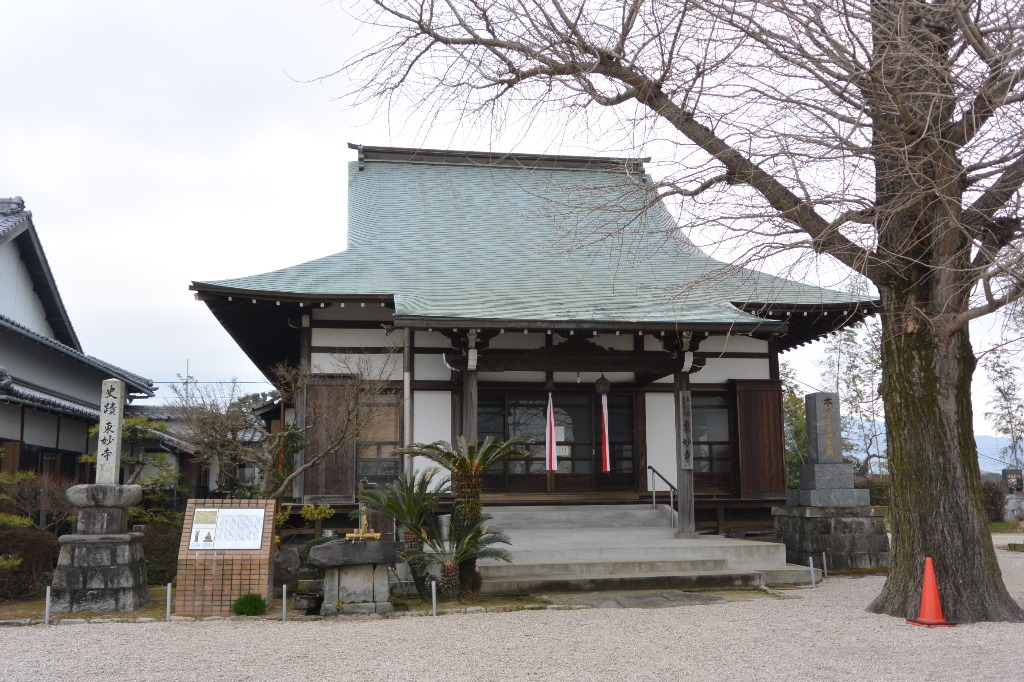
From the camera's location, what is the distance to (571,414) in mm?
14555

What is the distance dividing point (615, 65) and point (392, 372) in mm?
6843

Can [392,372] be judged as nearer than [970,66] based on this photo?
No

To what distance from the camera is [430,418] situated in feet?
44.5

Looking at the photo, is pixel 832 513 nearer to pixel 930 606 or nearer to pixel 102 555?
pixel 930 606

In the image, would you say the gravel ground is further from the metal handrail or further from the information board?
the metal handrail

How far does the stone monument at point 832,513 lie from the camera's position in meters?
12.2

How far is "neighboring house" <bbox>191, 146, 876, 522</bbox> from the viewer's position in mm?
12344

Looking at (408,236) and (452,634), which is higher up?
(408,236)

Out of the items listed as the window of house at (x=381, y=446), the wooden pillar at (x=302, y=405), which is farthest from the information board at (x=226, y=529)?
the window of house at (x=381, y=446)

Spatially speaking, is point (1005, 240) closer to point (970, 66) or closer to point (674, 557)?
point (970, 66)

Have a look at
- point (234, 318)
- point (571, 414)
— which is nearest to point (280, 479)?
point (234, 318)

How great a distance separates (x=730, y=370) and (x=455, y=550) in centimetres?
700

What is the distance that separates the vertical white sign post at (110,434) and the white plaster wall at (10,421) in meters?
4.40

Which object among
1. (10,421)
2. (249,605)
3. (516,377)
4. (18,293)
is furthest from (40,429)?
(516,377)
